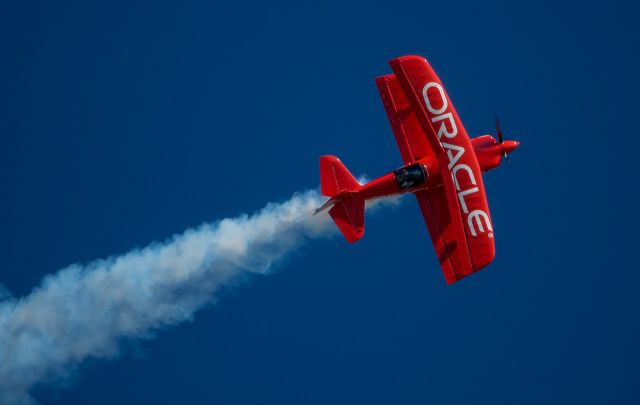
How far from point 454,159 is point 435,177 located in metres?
1.11

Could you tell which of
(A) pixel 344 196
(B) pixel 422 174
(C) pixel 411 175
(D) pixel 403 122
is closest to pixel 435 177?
(B) pixel 422 174

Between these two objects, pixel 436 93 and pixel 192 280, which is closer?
pixel 436 93

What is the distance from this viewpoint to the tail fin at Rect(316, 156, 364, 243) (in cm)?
4062

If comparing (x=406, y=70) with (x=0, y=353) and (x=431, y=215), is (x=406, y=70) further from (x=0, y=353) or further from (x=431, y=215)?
(x=0, y=353)

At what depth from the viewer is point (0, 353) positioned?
43.9 metres

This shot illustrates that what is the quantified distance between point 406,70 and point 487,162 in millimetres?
3959

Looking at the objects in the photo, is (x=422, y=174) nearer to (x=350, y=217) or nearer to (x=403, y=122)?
(x=403, y=122)

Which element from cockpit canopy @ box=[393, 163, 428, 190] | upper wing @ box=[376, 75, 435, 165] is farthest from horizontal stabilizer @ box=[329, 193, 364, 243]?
upper wing @ box=[376, 75, 435, 165]

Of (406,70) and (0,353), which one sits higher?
(406,70)

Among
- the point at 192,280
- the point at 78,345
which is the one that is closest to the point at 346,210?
the point at 192,280

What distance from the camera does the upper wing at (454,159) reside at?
39062 millimetres

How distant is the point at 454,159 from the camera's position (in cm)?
3903

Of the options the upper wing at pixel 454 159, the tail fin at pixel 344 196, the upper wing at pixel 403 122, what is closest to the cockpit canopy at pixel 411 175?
the upper wing at pixel 454 159

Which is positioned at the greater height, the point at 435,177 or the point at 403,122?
the point at 403,122
